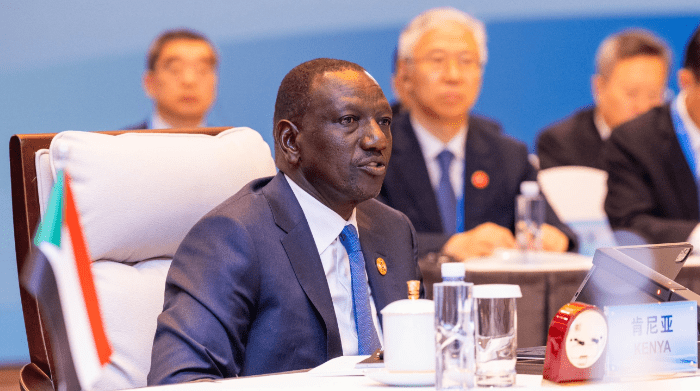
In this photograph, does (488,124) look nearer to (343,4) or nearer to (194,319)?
(343,4)

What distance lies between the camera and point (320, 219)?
1571 millimetres

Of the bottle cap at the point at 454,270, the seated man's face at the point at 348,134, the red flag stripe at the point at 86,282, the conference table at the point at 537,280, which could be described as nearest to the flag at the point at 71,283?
the red flag stripe at the point at 86,282

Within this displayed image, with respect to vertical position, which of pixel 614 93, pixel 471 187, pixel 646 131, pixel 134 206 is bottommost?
pixel 471 187

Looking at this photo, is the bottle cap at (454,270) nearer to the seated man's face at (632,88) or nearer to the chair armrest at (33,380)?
the chair armrest at (33,380)

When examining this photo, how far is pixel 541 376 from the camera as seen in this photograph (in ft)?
3.64

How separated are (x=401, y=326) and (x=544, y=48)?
412 cm

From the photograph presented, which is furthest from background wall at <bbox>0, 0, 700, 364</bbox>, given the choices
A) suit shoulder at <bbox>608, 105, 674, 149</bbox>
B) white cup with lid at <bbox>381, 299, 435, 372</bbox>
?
white cup with lid at <bbox>381, 299, 435, 372</bbox>

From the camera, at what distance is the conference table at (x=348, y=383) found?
1.03 meters

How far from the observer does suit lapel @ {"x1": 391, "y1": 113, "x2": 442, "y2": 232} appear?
11.3 feet

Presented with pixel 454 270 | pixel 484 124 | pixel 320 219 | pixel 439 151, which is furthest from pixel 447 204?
pixel 454 270

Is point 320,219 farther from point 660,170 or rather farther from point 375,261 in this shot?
point 660,170

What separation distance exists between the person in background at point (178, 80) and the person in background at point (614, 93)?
2.16 metres

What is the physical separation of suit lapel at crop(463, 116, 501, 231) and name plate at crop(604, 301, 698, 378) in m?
2.32

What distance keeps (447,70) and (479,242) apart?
85 cm
